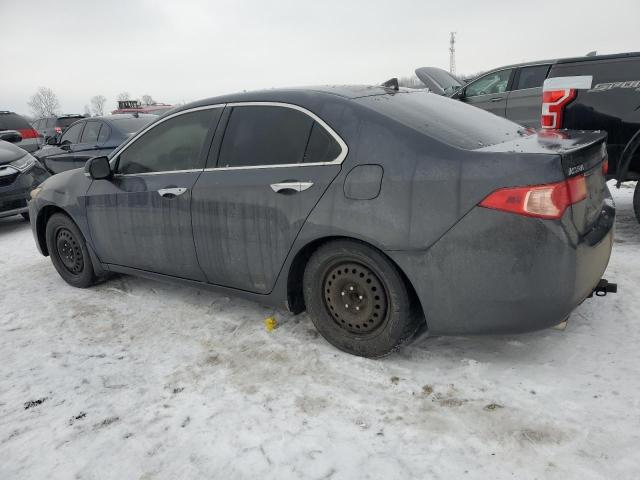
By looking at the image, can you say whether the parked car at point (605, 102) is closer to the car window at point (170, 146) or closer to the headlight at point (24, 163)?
the car window at point (170, 146)

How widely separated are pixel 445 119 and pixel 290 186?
1023 mm

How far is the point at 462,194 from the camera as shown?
242cm

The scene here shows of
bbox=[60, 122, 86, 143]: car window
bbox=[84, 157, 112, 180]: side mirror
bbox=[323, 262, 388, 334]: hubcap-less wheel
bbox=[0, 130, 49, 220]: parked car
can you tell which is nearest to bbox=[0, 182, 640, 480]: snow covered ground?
bbox=[323, 262, 388, 334]: hubcap-less wheel

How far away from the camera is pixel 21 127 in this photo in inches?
454

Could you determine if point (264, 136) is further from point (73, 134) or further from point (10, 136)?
point (10, 136)

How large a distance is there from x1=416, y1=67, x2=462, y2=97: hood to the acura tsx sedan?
624 cm

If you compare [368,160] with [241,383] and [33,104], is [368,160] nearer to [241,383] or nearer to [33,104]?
[241,383]

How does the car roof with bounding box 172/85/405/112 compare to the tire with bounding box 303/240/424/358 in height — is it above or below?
above

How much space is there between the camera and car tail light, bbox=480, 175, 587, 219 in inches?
90.4

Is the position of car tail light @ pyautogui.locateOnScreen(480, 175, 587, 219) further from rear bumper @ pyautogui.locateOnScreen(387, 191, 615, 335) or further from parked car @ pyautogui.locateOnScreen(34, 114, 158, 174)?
parked car @ pyautogui.locateOnScreen(34, 114, 158, 174)

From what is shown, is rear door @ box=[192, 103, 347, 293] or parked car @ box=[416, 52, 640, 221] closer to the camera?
rear door @ box=[192, 103, 347, 293]

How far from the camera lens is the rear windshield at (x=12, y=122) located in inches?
448

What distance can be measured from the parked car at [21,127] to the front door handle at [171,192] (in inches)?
373

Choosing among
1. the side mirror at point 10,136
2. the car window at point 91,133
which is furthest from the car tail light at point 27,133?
the car window at point 91,133
